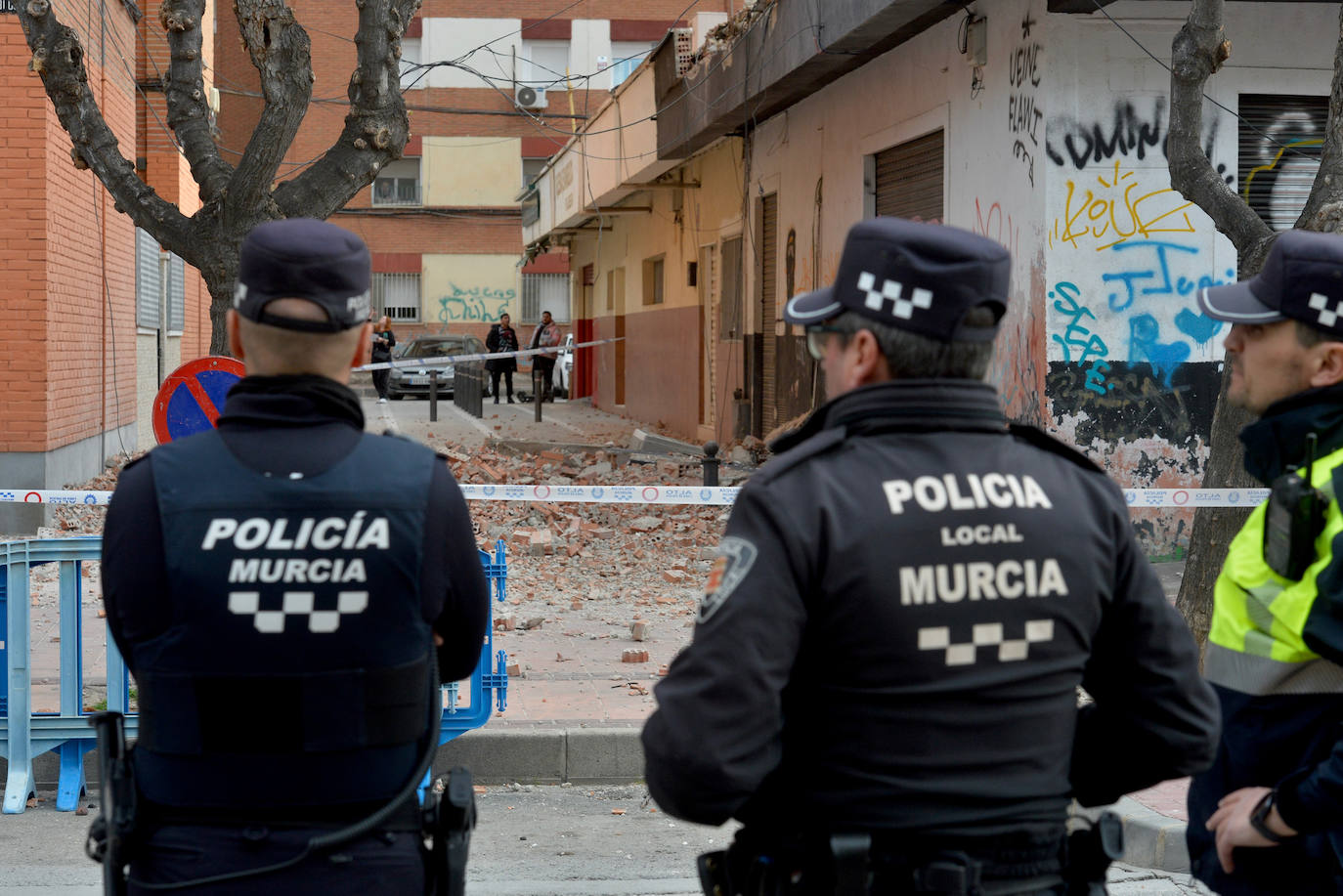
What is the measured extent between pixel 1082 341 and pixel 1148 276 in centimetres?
65

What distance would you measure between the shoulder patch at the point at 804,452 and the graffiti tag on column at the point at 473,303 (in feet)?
147

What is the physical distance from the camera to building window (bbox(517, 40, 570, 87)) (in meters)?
45.3

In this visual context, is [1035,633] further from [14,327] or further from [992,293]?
[14,327]

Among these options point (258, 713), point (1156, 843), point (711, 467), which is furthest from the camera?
point (711, 467)

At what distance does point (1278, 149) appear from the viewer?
35.6 feet

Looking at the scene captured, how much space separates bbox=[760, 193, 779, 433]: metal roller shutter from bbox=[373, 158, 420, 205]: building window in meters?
29.9

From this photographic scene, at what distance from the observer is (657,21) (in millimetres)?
45312

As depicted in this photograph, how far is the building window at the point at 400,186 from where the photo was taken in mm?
46406

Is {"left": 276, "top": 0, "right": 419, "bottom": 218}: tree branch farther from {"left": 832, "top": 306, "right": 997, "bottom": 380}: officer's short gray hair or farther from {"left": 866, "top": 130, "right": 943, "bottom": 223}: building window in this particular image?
{"left": 832, "top": 306, "right": 997, "bottom": 380}: officer's short gray hair

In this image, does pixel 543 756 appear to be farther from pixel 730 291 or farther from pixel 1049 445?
pixel 730 291

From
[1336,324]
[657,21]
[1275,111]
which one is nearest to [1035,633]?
[1336,324]

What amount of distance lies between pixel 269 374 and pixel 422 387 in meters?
32.6

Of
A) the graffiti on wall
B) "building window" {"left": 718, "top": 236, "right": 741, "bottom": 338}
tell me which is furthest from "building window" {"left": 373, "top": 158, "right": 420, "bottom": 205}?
the graffiti on wall

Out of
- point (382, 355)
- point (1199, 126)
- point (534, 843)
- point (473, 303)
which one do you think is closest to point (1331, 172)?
point (1199, 126)
